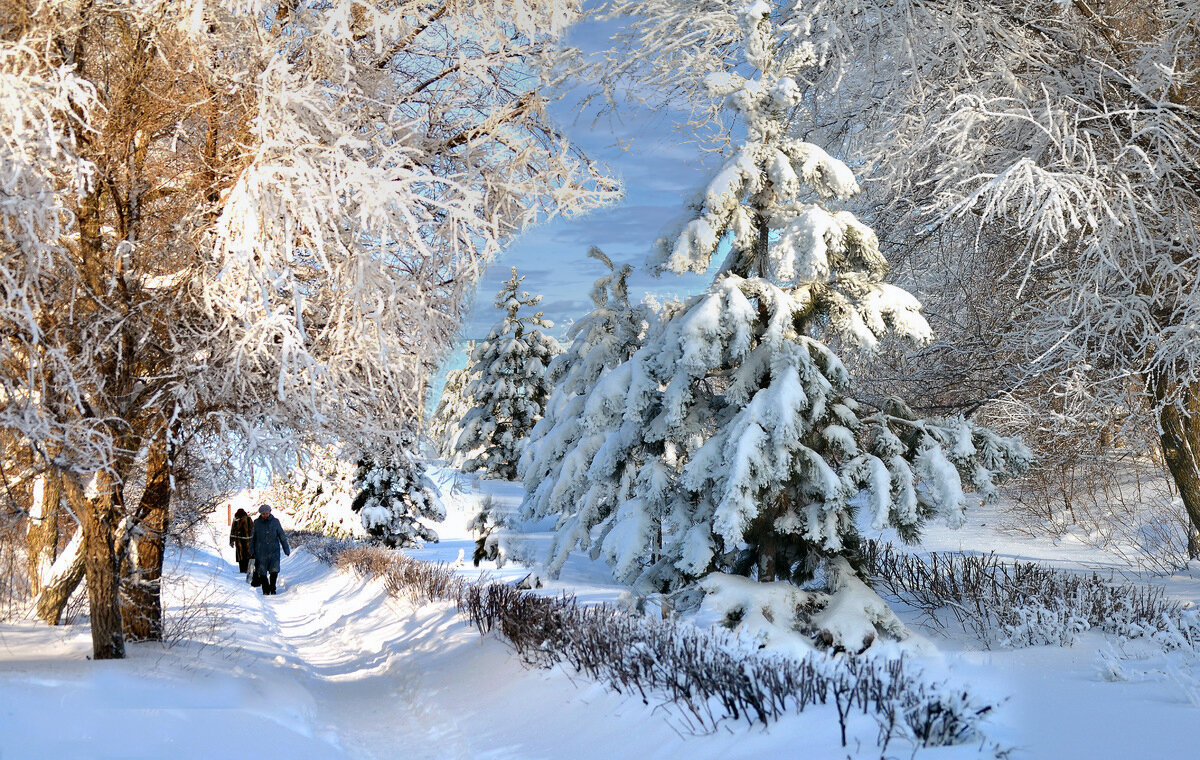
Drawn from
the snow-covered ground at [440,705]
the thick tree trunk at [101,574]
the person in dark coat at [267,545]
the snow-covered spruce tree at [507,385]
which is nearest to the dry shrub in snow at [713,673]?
the snow-covered ground at [440,705]

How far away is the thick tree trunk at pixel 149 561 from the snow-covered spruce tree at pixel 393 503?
15222mm

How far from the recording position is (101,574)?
7398 mm

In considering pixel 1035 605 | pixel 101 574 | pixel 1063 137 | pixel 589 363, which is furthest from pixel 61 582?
pixel 1063 137

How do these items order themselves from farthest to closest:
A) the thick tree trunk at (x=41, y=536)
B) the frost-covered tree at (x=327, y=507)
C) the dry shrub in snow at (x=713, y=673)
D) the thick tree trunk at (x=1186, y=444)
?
the frost-covered tree at (x=327, y=507)
the thick tree trunk at (x=41, y=536)
the thick tree trunk at (x=1186, y=444)
the dry shrub in snow at (x=713, y=673)

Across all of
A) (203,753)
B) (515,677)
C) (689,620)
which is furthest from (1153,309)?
(203,753)

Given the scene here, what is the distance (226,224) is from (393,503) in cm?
1907

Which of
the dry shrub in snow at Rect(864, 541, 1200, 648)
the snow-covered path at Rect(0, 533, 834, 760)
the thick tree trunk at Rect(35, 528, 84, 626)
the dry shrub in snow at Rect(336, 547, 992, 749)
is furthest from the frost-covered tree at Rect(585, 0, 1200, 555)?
the thick tree trunk at Rect(35, 528, 84, 626)

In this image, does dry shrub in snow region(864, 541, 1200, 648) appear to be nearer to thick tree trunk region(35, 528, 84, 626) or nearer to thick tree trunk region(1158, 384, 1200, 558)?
thick tree trunk region(1158, 384, 1200, 558)

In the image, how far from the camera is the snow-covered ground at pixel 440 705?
177 inches

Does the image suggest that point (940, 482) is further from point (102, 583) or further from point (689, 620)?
point (102, 583)

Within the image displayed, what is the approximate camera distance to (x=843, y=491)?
29.0 ft

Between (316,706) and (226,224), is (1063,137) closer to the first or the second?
(226,224)

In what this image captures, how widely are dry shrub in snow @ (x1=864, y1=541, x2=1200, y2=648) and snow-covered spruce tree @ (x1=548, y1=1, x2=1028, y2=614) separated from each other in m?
1.20

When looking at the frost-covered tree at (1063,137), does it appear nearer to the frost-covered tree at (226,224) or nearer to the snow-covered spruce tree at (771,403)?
the snow-covered spruce tree at (771,403)
